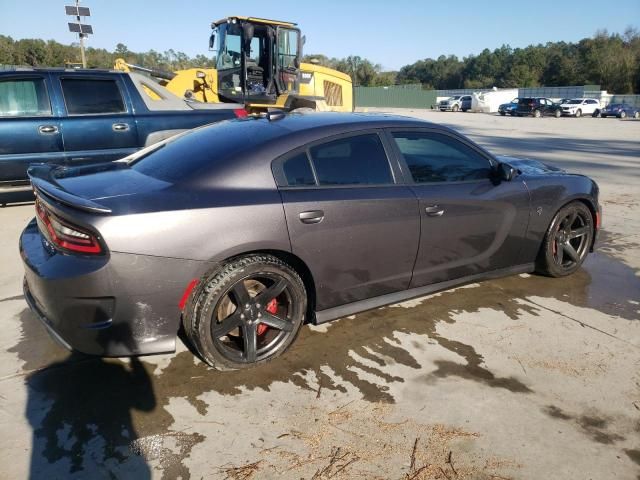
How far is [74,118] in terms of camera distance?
5930 millimetres

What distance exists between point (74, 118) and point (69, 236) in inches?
166

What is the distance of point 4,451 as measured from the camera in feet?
7.11

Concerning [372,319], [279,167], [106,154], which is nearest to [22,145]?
[106,154]

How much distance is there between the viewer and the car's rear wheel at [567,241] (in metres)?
4.08

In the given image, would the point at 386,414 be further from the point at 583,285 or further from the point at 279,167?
the point at 583,285

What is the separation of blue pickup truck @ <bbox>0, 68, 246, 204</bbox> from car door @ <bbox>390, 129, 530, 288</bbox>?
357cm

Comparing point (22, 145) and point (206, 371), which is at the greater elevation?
point (22, 145)

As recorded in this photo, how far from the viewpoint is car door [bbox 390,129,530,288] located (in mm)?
3330

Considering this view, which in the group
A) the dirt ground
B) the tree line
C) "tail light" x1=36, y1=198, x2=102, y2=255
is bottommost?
the dirt ground

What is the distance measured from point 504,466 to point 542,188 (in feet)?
8.23

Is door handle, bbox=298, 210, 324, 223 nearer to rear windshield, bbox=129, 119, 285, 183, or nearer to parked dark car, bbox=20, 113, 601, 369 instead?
parked dark car, bbox=20, 113, 601, 369

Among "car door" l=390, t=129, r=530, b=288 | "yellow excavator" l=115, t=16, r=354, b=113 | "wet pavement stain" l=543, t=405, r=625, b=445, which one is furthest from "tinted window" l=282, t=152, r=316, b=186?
"yellow excavator" l=115, t=16, r=354, b=113

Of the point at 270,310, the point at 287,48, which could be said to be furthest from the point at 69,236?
the point at 287,48

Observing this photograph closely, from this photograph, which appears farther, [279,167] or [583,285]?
[583,285]
